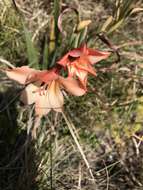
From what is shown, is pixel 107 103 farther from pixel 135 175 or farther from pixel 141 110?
pixel 135 175

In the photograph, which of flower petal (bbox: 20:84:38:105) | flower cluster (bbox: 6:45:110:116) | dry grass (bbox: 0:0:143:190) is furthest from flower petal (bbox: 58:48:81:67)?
dry grass (bbox: 0:0:143:190)

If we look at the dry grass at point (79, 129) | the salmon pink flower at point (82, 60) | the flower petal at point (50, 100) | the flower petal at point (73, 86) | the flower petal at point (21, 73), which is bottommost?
the dry grass at point (79, 129)

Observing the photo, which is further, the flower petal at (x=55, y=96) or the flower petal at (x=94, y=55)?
the flower petal at (x=55, y=96)

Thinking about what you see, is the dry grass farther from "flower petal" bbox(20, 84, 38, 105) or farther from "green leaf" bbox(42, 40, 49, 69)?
"flower petal" bbox(20, 84, 38, 105)

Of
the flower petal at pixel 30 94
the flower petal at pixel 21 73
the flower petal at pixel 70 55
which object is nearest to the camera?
the flower petal at pixel 70 55

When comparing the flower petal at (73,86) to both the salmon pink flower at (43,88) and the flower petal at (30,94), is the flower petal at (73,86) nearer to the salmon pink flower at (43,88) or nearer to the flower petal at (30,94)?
the salmon pink flower at (43,88)

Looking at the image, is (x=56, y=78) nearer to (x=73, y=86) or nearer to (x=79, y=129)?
(x=73, y=86)

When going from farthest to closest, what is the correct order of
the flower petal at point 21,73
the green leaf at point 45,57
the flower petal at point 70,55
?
the green leaf at point 45,57
the flower petal at point 21,73
the flower petal at point 70,55

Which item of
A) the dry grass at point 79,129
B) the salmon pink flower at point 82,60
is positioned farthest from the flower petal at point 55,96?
the dry grass at point 79,129
